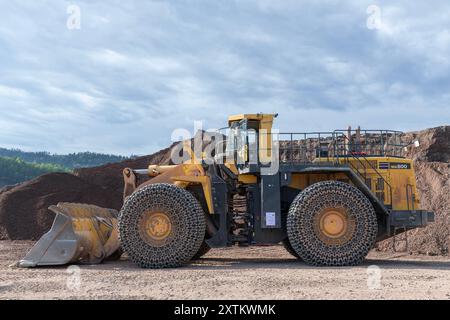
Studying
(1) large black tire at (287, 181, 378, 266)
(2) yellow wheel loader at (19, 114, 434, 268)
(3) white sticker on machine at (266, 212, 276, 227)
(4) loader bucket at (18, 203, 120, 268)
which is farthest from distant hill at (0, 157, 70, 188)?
(1) large black tire at (287, 181, 378, 266)

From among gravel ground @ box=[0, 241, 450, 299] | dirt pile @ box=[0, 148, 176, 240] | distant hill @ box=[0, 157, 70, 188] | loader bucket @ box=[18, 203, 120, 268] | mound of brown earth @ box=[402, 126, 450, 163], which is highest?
distant hill @ box=[0, 157, 70, 188]

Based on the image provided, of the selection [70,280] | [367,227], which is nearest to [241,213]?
[367,227]

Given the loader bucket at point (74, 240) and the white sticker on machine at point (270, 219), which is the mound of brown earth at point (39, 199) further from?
the white sticker on machine at point (270, 219)

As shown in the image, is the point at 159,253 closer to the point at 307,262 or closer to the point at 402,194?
the point at 307,262

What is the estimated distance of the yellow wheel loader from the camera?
37.5ft

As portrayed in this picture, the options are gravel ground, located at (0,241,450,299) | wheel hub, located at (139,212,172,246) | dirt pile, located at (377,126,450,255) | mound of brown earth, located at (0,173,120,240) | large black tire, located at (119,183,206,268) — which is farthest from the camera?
mound of brown earth, located at (0,173,120,240)

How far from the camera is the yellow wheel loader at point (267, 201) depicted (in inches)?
450

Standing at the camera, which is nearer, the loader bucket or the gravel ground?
the gravel ground

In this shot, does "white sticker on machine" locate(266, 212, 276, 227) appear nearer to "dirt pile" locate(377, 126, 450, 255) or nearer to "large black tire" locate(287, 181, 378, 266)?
"large black tire" locate(287, 181, 378, 266)

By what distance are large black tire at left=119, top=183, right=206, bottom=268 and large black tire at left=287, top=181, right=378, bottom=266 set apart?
2.11m

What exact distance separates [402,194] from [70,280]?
7.58m

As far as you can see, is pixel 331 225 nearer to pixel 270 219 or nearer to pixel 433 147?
pixel 270 219
